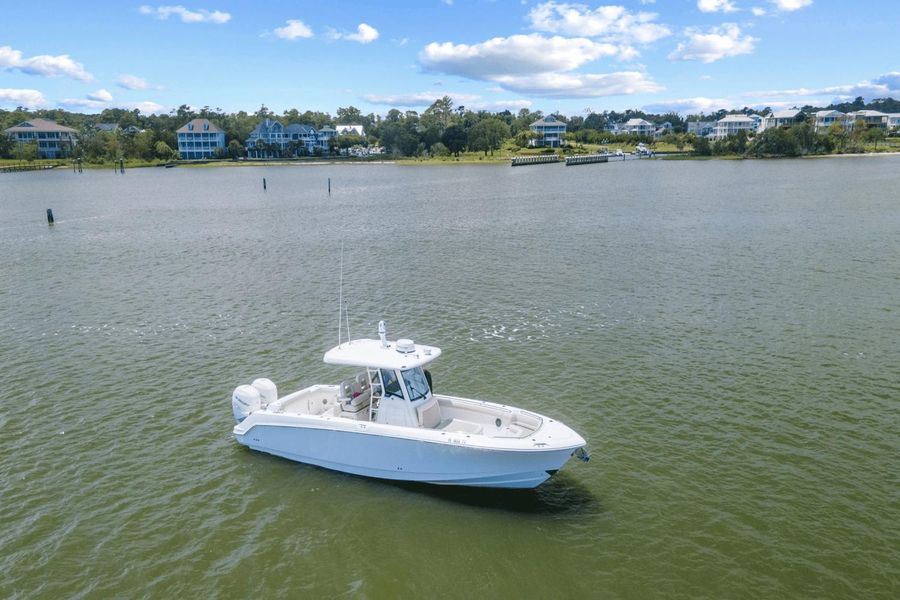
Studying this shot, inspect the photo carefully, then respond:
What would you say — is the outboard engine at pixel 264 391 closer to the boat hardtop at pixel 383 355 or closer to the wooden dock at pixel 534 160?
the boat hardtop at pixel 383 355

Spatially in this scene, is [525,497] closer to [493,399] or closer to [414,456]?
[414,456]

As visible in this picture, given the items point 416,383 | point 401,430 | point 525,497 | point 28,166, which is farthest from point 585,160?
point 401,430

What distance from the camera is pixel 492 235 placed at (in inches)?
2328

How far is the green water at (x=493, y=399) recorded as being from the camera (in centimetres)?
1382

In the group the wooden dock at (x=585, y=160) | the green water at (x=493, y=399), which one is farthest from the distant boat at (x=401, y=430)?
the wooden dock at (x=585, y=160)

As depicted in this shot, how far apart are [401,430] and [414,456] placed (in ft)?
2.46

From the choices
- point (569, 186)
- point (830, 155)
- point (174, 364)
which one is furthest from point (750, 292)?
point (830, 155)

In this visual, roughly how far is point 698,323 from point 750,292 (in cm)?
757

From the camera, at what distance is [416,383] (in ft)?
55.2

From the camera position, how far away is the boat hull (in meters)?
15.0

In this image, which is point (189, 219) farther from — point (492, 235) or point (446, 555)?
point (446, 555)

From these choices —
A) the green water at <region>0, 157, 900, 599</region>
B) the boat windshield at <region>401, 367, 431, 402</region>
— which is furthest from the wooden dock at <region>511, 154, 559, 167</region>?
the boat windshield at <region>401, 367, 431, 402</region>

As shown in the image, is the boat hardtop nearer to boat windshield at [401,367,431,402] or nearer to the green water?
boat windshield at [401,367,431,402]

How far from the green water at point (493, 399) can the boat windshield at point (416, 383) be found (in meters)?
2.44
